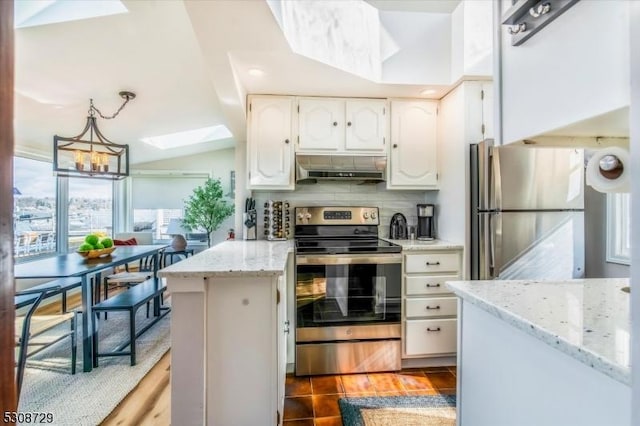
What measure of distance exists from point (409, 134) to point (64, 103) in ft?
11.1

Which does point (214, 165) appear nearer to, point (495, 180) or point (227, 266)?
point (227, 266)

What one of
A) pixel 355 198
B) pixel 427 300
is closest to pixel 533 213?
pixel 427 300

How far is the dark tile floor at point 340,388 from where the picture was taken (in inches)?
77.8

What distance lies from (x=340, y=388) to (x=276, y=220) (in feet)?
4.81

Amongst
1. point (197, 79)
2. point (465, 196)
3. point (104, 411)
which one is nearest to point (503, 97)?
point (465, 196)

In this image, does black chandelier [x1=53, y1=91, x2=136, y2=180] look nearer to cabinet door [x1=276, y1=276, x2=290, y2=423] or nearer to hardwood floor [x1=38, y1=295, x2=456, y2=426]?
hardwood floor [x1=38, y1=295, x2=456, y2=426]

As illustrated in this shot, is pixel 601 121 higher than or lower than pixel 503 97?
lower

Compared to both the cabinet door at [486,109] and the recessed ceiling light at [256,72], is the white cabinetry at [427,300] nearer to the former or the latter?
the cabinet door at [486,109]

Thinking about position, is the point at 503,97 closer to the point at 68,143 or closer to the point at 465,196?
the point at 465,196

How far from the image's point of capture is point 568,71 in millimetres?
671

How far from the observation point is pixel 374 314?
2506 mm

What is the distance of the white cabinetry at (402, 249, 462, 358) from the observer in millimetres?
2516

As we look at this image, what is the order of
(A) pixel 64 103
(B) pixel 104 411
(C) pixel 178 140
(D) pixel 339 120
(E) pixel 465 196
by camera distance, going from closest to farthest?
1. (B) pixel 104 411
2. (E) pixel 465 196
3. (D) pixel 339 120
4. (A) pixel 64 103
5. (C) pixel 178 140

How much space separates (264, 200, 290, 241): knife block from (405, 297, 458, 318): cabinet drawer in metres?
1.25
